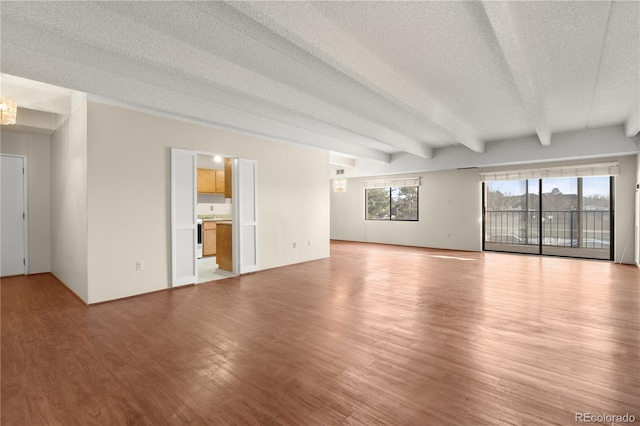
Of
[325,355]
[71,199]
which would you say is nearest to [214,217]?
[71,199]

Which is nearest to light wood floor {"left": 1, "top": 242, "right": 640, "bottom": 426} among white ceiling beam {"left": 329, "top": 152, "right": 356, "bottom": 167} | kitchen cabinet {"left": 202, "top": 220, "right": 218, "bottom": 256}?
kitchen cabinet {"left": 202, "top": 220, "right": 218, "bottom": 256}

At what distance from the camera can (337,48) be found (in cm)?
251

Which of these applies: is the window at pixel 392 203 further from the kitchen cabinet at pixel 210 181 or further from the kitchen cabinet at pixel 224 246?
the kitchen cabinet at pixel 224 246

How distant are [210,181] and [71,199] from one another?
137 inches

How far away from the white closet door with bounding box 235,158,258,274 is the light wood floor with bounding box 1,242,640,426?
3.22 ft

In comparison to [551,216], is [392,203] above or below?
above

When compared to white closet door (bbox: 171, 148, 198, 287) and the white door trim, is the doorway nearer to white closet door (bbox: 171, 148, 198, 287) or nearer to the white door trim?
white closet door (bbox: 171, 148, 198, 287)

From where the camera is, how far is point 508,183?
8195 millimetres

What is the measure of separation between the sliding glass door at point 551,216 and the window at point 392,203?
2.05m

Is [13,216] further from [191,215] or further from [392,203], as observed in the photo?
[392,203]

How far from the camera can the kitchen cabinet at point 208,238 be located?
7.37m

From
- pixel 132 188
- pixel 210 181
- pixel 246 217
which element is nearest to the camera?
pixel 132 188

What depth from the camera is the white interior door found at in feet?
16.8

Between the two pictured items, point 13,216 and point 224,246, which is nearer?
point 13,216
